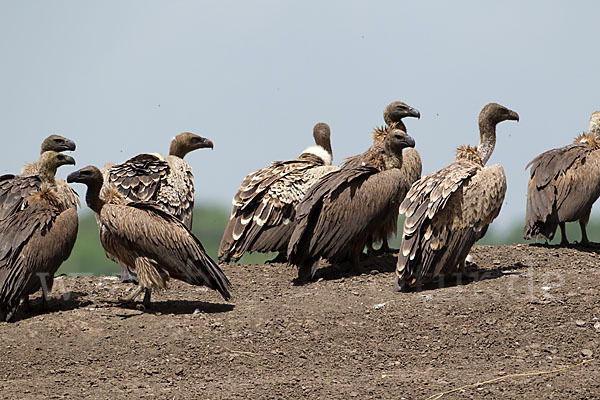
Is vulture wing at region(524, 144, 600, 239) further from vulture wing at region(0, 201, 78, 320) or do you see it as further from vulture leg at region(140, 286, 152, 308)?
vulture wing at region(0, 201, 78, 320)

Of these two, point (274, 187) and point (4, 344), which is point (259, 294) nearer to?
point (274, 187)

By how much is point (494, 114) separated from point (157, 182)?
4.36 metres

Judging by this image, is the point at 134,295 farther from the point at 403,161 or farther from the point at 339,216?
the point at 403,161

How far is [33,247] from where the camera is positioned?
955cm

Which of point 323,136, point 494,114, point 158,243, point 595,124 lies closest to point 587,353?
point 158,243

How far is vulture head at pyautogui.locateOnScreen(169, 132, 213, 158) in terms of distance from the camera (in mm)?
14273

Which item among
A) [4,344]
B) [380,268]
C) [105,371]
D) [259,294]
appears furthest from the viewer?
[380,268]

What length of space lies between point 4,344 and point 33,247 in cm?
105

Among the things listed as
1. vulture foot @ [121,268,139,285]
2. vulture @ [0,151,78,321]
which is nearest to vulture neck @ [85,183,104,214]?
vulture @ [0,151,78,321]

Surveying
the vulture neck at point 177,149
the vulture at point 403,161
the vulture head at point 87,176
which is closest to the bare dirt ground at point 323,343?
the vulture head at point 87,176

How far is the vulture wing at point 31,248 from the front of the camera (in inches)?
370

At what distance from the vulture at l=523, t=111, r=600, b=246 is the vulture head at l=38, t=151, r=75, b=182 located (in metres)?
5.94

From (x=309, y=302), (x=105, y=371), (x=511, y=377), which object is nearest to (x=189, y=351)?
(x=105, y=371)

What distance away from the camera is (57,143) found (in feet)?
41.3
